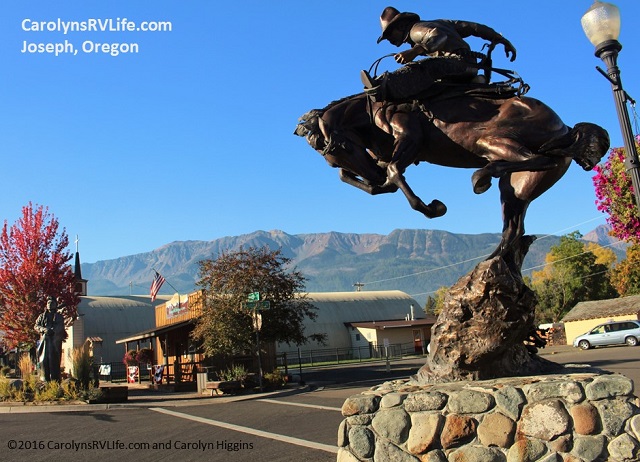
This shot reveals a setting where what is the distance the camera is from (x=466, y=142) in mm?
6062

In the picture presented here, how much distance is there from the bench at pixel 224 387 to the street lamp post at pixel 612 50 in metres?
16.1

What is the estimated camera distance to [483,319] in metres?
5.33

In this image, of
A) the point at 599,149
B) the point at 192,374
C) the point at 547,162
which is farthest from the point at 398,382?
the point at 192,374

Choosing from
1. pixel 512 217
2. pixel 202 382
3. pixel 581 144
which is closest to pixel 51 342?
pixel 202 382

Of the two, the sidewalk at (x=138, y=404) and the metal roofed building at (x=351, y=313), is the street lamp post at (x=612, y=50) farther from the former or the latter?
the metal roofed building at (x=351, y=313)

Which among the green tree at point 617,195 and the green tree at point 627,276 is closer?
the green tree at point 617,195

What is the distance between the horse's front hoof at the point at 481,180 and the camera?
5.74m

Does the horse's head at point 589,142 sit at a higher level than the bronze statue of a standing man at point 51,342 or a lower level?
higher

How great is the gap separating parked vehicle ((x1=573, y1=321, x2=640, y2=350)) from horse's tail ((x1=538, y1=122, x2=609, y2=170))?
30.5 m

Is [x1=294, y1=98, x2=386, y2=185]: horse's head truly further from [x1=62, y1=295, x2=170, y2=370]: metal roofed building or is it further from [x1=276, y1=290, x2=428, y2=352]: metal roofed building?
[x1=276, y1=290, x2=428, y2=352]: metal roofed building

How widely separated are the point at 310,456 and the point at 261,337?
50.1 ft

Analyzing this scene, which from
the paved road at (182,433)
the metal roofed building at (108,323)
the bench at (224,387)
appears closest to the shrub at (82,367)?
the paved road at (182,433)

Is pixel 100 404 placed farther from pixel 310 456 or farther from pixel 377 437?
pixel 377 437

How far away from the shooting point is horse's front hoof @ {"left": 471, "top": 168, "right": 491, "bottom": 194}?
574 cm
